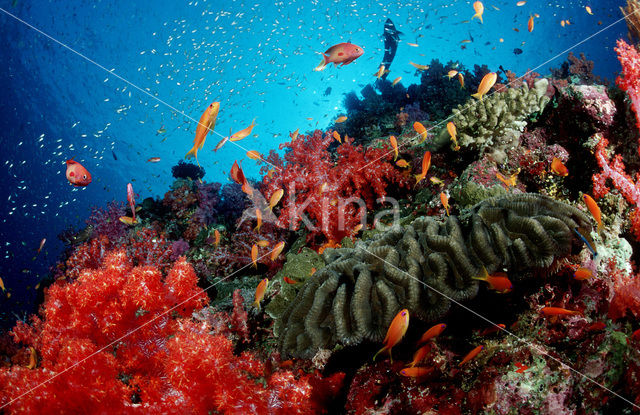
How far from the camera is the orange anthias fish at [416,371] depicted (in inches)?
81.6

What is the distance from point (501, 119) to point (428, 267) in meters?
3.15

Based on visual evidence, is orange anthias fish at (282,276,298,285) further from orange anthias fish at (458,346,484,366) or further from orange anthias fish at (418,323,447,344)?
orange anthias fish at (458,346,484,366)

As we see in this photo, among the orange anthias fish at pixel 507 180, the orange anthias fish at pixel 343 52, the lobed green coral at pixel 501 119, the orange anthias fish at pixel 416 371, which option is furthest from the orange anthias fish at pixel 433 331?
the orange anthias fish at pixel 343 52

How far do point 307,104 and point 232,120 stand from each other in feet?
90.2

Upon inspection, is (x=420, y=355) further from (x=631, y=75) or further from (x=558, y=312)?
(x=631, y=75)

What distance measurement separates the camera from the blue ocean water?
40312 millimetres

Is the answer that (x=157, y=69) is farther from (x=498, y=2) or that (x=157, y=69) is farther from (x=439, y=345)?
(x=498, y=2)

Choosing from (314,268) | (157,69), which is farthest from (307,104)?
(314,268)

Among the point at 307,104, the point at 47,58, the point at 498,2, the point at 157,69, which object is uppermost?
the point at 47,58

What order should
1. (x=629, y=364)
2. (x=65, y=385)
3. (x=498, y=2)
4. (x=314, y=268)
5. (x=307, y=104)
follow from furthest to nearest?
1. (x=307, y=104)
2. (x=498, y=2)
3. (x=314, y=268)
4. (x=65, y=385)
5. (x=629, y=364)

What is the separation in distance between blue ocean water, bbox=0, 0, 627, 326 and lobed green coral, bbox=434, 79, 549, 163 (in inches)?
931

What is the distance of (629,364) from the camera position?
1962mm

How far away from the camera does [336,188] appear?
5.35 metres

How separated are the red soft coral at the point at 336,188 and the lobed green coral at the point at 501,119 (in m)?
1.34
